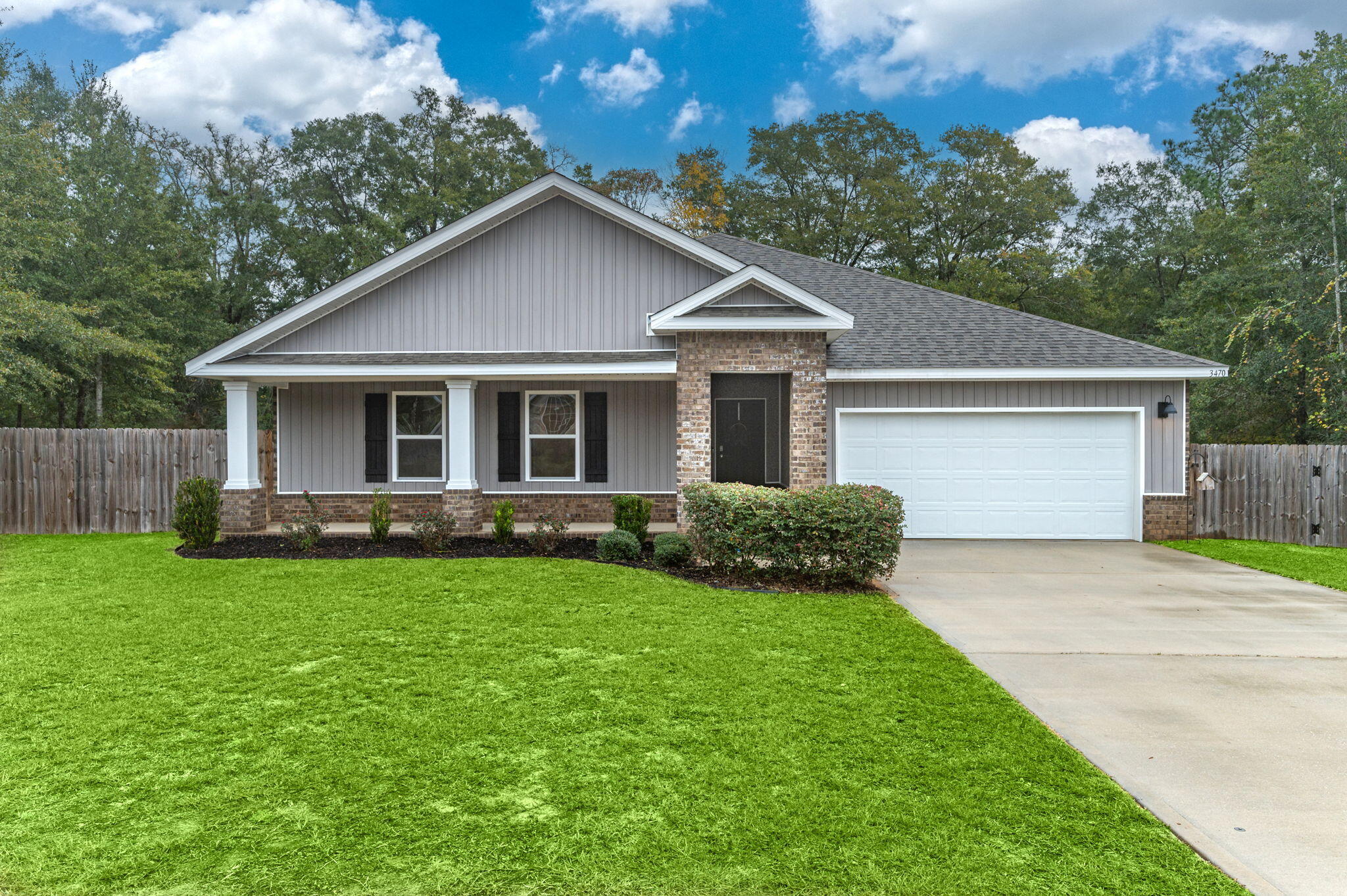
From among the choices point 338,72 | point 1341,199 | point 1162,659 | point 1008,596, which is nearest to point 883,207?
point 1341,199

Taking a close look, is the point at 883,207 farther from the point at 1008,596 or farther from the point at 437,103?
the point at 1008,596

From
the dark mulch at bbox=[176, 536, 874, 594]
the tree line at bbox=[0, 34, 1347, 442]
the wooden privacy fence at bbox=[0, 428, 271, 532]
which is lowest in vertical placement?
the dark mulch at bbox=[176, 536, 874, 594]

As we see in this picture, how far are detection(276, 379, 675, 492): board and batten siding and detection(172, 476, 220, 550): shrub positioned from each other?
2262 millimetres

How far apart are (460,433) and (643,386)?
129 inches

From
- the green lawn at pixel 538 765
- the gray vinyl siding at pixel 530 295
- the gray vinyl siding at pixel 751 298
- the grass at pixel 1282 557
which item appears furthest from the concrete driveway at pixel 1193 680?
the gray vinyl siding at pixel 530 295

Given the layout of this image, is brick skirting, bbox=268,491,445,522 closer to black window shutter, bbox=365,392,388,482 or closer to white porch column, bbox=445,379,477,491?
black window shutter, bbox=365,392,388,482

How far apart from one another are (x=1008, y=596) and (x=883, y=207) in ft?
70.3

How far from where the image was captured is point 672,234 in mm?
12500

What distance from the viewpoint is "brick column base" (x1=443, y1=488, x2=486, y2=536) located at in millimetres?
12016

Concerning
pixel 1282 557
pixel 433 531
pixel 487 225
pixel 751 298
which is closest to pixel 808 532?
pixel 751 298

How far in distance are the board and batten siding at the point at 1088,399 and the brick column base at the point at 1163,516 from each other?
132mm

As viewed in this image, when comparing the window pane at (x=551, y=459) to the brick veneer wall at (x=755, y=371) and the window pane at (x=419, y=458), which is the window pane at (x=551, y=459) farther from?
the brick veneer wall at (x=755, y=371)

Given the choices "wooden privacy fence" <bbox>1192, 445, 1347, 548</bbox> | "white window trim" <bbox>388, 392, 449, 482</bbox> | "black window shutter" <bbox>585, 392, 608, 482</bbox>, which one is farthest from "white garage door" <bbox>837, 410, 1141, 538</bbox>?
"white window trim" <bbox>388, 392, 449, 482</bbox>

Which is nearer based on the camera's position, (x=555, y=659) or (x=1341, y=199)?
(x=555, y=659)
